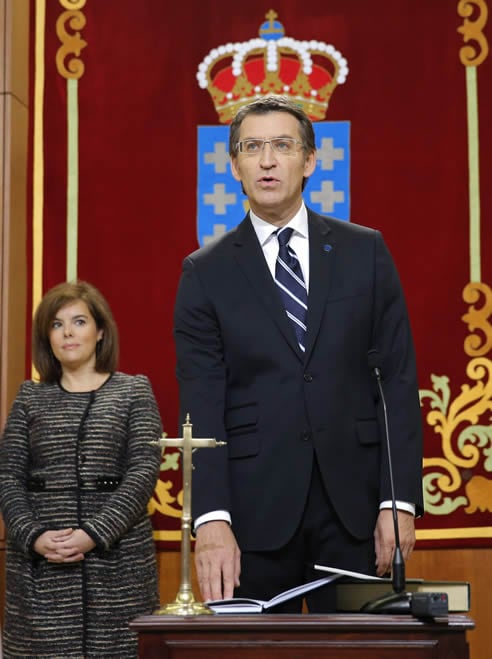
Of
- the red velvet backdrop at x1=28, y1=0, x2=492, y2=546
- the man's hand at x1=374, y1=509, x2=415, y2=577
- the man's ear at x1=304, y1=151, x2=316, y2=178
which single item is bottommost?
the man's hand at x1=374, y1=509, x2=415, y2=577

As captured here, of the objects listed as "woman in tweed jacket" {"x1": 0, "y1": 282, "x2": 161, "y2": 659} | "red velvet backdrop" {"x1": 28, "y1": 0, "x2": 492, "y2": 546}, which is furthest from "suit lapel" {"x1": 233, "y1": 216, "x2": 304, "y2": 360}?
"red velvet backdrop" {"x1": 28, "y1": 0, "x2": 492, "y2": 546}

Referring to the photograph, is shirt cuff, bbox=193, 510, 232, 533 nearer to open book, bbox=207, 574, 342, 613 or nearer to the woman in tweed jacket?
open book, bbox=207, 574, 342, 613

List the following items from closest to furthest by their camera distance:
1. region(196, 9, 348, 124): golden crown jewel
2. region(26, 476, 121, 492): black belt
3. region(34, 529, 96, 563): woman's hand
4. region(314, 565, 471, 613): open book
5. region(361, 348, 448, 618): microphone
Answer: region(361, 348, 448, 618): microphone, region(314, 565, 471, 613): open book, region(34, 529, 96, 563): woman's hand, region(26, 476, 121, 492): black belt, region(196, 9, 348, 124): golden crown jewel

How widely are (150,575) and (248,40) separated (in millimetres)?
2136

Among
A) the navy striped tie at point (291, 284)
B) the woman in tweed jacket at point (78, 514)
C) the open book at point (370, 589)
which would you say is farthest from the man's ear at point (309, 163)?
the woman in tweed jacket at point (78, 514)

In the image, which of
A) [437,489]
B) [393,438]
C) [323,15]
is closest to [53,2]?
[323,15]

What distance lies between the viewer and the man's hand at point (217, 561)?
223cm

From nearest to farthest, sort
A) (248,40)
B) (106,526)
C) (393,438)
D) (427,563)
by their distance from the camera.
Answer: (393,438) → (106,526) → (427,563) → (248,40)

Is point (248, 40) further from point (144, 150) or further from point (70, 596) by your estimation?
point (70, 596)

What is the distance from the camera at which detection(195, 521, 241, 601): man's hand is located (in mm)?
2230

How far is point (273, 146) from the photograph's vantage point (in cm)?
251

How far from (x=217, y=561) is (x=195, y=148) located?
2.50 m

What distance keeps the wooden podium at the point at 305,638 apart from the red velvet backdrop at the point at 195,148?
262 cm

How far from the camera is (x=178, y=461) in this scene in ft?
14.1
